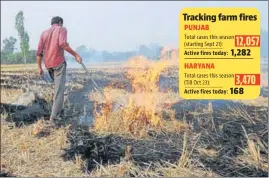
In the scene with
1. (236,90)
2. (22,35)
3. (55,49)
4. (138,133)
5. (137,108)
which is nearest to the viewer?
(236,90)

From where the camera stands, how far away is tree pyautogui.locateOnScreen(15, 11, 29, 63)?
23.6 feet

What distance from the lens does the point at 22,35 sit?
7359mm

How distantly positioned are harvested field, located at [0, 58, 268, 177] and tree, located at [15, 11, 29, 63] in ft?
1.48

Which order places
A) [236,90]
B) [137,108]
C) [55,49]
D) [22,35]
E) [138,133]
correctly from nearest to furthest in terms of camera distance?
[236,90] → [55,49] → [138,133] → [137,108] → [22,35]

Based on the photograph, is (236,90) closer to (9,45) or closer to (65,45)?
(65,45)

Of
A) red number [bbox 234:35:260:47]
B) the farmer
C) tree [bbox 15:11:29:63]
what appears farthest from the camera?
tree [bbox 15:11:29:63]

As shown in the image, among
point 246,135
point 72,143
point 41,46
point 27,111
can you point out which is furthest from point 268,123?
point 27,111

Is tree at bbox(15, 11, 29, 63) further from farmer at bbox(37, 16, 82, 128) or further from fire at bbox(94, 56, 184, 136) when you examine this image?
fire at bbox(94, 56, 184, 136)

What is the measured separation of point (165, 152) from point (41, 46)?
2363 millimetres

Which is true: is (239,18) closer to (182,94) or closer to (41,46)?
(182,94)

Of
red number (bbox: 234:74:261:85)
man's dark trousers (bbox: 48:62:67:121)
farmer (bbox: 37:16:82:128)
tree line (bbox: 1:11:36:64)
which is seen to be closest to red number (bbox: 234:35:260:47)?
red number (bbox: 234:74:261:85)

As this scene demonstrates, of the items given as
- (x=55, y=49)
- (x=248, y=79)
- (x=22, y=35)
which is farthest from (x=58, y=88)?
(x=248, y=79)

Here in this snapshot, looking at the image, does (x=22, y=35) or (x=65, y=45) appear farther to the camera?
(x=22, y=35)

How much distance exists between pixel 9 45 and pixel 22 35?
0.30m
